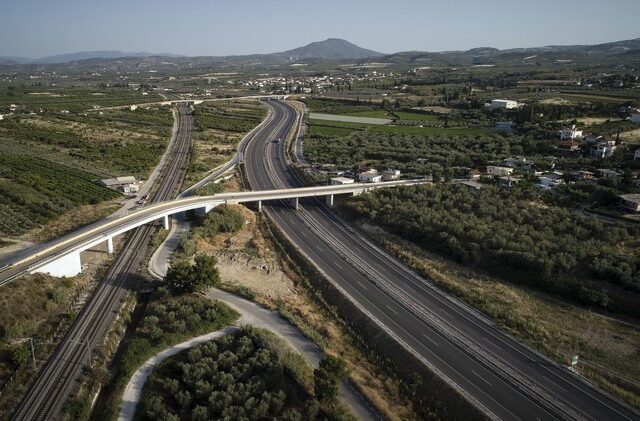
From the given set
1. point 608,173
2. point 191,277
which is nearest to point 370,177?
point 608,173

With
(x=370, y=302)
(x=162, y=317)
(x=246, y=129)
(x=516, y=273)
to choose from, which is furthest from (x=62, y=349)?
(x=246, y=129)

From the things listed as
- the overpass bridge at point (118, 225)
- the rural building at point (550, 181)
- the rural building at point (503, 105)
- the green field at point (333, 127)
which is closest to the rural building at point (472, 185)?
the overpass bridge at point (118, 225)

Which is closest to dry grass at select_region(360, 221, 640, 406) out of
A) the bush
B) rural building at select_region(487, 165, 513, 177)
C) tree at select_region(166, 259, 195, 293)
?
the bush

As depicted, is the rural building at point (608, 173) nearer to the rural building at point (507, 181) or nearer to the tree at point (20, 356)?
the rural building at point (507, 181)

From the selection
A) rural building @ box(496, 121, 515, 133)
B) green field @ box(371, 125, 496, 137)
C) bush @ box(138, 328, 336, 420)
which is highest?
rural building @ box(496, 121, 515, 133)

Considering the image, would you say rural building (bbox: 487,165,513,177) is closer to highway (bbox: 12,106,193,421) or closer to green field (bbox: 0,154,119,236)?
highway (bbox: 12,106,193,421)

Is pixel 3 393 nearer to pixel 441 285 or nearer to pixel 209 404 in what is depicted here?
pixel 209 404
